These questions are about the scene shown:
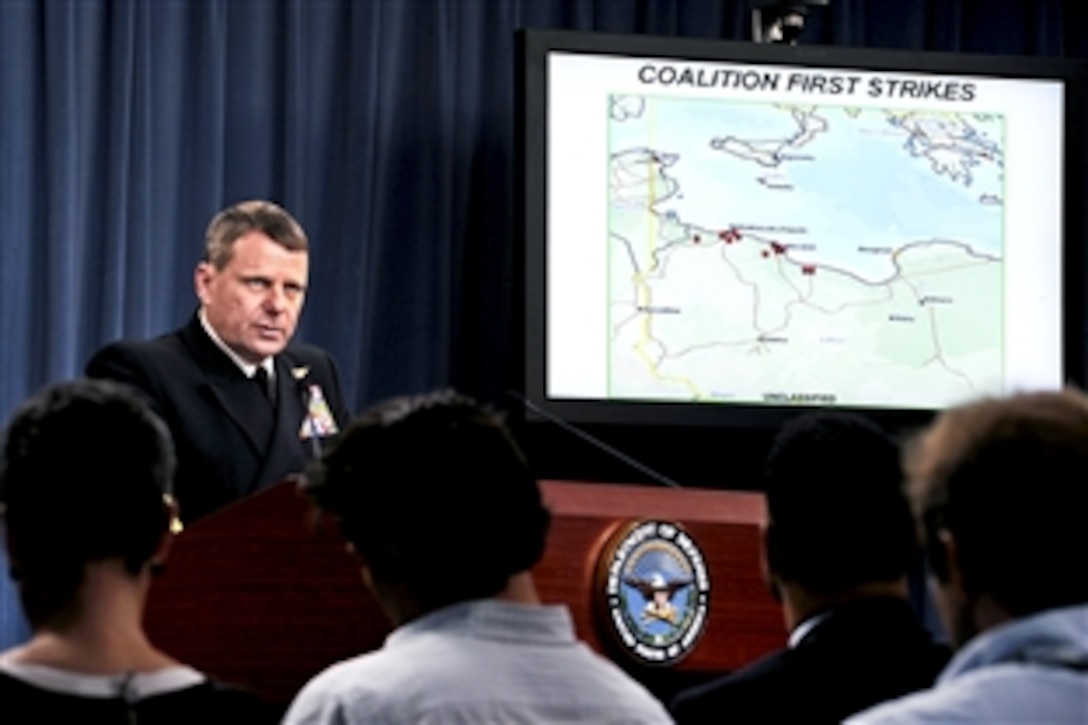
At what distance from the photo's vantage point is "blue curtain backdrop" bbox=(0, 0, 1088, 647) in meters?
5.42

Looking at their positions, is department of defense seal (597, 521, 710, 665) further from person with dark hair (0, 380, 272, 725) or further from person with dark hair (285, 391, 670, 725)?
person with dark hair (0, 380, 272, 725)

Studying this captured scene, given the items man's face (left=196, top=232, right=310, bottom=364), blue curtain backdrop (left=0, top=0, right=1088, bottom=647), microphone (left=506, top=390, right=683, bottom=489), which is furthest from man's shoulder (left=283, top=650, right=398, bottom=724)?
blue curtain backdrop (left=0, top=0, right=1088, bottom=647)

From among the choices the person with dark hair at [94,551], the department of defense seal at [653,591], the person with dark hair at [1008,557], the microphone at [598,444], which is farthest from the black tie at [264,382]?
the person with dark hair at [1008,557]

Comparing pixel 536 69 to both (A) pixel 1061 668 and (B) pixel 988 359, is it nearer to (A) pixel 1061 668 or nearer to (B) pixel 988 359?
(B) pixel 988 359

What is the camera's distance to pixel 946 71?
5918 millimetres

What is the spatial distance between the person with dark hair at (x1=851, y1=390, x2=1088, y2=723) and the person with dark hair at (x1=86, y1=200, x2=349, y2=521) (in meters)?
2.76

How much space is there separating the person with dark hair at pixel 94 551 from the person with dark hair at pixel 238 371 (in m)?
2.52

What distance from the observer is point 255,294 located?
477 centimetres

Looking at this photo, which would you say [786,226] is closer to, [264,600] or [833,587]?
[264,600]

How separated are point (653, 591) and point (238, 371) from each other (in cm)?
130

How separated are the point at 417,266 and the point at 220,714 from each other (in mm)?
4167

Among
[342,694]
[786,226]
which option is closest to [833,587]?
[342,694]

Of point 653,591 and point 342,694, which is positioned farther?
point 653,591

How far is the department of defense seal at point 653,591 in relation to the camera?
3.80 metres
